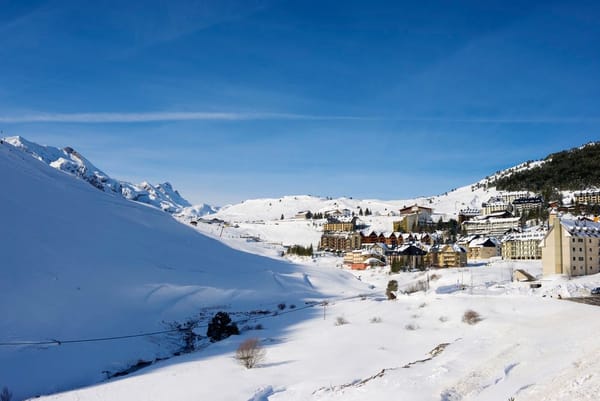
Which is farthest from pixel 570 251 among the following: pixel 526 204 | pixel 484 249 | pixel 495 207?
pixel 495 207

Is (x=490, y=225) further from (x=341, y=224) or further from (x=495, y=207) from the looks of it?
(x=341, y=224)

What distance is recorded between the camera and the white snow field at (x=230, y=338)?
63.1ft

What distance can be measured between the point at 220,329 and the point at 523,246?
3116 inches

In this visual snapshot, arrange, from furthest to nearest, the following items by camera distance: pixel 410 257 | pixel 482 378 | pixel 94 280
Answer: pixel 410 257 < pixel 94 280 < pixel 482 378

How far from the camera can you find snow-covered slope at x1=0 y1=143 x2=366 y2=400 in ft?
101

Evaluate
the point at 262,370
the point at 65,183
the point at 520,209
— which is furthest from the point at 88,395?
the point at 520,209

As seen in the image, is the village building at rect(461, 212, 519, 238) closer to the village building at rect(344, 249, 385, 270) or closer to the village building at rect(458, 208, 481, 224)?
the village building at rect(458, 208, 481, 224)

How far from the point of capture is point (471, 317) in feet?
104

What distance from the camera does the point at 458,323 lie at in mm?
32125

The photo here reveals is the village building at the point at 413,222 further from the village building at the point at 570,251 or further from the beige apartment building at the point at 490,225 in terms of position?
the village building at the point at 570,251

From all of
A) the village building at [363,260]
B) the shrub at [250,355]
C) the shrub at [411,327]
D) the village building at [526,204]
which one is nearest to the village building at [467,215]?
the village building at [526,204]

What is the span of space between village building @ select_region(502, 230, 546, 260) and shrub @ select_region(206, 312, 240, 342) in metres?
75.3

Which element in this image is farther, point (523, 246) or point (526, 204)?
point (526, 204)

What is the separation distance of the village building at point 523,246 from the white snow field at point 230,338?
120 feet
